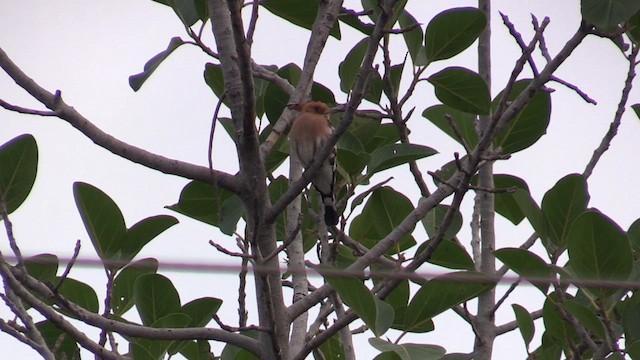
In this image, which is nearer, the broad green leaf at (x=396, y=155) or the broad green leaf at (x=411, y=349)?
the broad green leaf at (x=411, y=349)

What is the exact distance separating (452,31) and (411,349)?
4.95 feet

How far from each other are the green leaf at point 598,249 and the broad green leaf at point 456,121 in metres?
0.82

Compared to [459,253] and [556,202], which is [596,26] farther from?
[459,253]

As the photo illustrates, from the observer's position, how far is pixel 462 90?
14.0 feet

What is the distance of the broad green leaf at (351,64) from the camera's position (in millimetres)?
4625

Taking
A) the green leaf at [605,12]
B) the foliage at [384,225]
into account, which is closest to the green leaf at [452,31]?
the foliage at [384,225]

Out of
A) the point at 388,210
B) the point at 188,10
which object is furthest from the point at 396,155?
the point at 188,10

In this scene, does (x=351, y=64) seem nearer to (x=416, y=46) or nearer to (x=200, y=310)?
(x=416, y=46)

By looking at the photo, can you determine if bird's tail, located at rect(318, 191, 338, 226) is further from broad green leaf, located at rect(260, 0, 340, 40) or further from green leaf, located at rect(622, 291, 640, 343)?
green leaf, located at rect(622, 291, 640, 343)

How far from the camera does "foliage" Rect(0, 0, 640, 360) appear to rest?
138 inches

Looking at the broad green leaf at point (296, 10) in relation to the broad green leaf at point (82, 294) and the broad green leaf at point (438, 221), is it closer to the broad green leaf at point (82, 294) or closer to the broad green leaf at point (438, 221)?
the broad green leaf at point (438, 221)

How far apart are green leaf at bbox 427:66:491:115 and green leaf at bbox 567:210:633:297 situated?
0.75 m

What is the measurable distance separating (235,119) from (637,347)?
1.76m

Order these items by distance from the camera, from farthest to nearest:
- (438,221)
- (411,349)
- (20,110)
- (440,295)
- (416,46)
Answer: (438,221), (416,46), (440,295), (411,349), (20,110)
